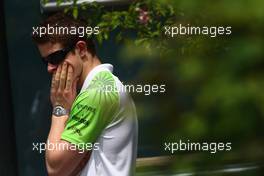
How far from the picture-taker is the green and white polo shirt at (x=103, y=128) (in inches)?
146

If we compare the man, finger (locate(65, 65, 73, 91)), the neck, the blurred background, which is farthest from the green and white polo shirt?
the blurred background

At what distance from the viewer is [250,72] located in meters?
1.17

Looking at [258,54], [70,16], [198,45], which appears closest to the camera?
[258,54]

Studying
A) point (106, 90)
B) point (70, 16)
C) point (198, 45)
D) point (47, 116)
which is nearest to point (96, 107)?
point (106, 90)

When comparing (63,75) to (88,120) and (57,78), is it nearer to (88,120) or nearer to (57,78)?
(57,78)

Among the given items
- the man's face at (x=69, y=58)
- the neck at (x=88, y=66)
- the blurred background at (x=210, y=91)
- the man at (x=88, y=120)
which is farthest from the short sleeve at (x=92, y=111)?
the blurred background at (x=210, y=91)

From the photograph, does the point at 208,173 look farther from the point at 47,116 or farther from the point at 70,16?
the point at 47,116

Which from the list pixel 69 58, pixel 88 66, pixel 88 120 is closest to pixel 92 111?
pixel 88 120

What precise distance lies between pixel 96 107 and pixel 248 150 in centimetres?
262

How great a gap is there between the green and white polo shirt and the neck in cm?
11

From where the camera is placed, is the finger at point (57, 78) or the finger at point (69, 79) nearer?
the finger at point (69, 79)

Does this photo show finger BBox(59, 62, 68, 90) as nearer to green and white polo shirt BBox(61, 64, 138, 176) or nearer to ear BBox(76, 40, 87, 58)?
ear BBox(76, 40, 87, 58)

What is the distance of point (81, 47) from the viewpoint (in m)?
4.30

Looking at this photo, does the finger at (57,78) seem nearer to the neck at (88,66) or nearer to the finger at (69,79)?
the finger at (69,79)
